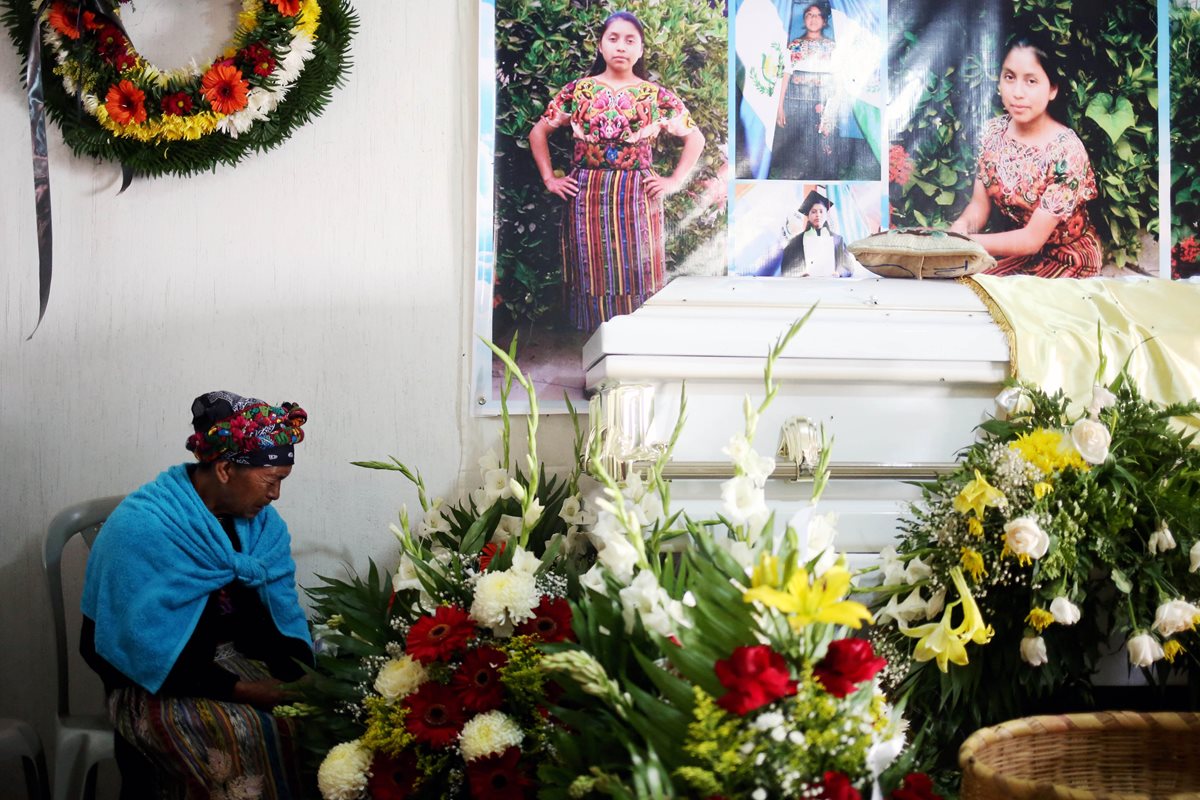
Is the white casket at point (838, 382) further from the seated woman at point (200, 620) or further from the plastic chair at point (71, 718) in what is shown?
the plastic chair at point (71, 718)

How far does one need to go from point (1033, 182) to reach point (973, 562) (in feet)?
4.75

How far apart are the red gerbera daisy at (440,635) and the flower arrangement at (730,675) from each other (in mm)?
191

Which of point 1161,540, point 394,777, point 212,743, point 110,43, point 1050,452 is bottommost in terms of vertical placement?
point 212,743

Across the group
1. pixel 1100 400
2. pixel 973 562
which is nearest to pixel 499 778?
pixel 973 562

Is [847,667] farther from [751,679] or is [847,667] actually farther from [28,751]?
[28,751]

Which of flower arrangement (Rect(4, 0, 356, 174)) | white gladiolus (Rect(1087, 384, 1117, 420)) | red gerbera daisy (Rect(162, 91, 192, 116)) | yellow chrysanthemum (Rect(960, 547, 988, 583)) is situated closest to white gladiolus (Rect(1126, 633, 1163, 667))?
yellow chrysanthemum (Rect(960, 547, 988, 583))

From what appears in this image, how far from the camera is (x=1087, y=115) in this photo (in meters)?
2.55

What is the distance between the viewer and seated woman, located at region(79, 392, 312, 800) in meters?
1.87

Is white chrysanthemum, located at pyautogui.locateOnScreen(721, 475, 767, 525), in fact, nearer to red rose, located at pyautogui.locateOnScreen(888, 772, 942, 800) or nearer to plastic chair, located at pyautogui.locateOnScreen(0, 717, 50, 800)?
red rose, located at pyautogui.locateOnScreen(888, 772, 942, 800)

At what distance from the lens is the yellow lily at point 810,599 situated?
97 cm

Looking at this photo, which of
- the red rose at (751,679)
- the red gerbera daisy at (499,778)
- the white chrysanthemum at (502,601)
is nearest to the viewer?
the red rose at (751,679)

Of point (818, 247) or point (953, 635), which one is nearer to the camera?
point (953, 635)

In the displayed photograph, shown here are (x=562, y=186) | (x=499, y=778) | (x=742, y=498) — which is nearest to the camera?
(x=742, y=498)

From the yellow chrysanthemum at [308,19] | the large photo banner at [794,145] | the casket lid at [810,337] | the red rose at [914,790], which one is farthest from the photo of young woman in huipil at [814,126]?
the red rose at [914,790]
